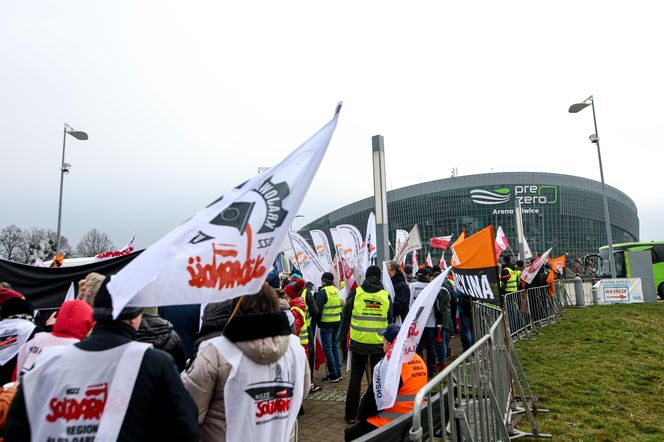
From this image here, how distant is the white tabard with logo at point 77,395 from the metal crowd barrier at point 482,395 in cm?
153

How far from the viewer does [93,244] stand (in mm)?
54906

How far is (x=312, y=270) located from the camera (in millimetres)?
11172

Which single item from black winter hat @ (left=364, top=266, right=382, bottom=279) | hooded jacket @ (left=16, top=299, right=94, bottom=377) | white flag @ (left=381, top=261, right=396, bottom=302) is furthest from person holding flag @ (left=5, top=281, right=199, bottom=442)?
white flag @ (left=381, top=261, right=396, bottom=302)

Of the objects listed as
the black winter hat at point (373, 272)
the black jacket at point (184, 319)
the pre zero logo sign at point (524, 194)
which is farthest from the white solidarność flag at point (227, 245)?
the pre zero logo sign at point (524, 194)

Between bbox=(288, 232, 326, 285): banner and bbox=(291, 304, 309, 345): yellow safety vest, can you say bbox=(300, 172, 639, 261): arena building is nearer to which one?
bbox=(288, 232, 326, 285): banner

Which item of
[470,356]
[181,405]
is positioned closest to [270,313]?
[181,405]

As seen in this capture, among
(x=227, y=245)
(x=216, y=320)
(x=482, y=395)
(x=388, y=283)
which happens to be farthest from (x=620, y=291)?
(x=227, y=245)

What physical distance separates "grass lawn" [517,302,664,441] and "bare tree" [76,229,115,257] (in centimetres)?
5425

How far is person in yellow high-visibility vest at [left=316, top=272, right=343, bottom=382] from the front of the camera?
7.80 metres

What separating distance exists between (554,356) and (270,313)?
27.4 feet

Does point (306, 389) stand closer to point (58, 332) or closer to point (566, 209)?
point (58, 332)

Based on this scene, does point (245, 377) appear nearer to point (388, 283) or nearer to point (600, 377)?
point (388, 283)

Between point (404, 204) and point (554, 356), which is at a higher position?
point (404, 204)

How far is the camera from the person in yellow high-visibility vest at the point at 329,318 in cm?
780
